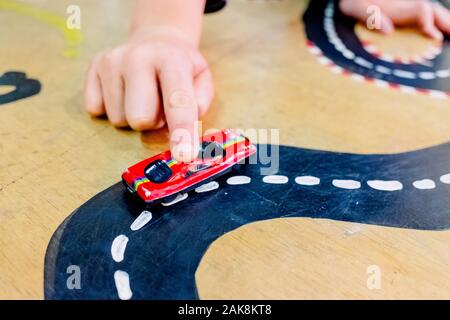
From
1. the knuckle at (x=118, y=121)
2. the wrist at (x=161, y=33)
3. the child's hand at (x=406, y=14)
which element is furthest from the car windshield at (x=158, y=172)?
the child's hand at (x=406, y=14)

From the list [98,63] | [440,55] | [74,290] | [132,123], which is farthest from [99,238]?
[440,55]

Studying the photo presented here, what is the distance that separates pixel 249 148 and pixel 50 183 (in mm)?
210

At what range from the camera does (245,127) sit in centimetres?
60

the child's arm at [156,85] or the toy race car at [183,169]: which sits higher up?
the child's arm at [156,85]

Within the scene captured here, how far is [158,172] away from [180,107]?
98 mm

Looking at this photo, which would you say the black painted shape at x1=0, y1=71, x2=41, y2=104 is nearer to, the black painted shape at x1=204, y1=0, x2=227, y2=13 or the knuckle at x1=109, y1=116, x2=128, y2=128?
the knuckle at x1=109, y1=116, x2=128, y2=128

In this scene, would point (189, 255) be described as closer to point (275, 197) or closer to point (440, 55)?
point (275, 197)

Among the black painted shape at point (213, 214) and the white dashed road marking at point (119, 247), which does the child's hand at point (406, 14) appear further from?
the white dashed road marking at point (119, 247)

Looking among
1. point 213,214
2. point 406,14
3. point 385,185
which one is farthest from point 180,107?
point 406,14

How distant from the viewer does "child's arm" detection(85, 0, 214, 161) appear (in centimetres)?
54

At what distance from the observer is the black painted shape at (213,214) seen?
0.41 m

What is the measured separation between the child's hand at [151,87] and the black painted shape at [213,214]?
0.08 metres

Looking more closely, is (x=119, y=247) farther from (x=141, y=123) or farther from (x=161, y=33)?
(x=161, y=33)

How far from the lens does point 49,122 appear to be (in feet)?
1.95
